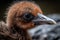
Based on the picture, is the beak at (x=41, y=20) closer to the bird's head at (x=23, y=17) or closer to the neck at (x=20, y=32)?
the bird's head at (x=23, y=17)

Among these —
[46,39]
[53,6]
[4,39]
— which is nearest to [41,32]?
[46,39]

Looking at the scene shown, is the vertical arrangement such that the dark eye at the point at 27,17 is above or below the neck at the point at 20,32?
above

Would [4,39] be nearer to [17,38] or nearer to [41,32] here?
[17,38]

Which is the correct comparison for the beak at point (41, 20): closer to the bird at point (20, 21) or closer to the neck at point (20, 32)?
the bird at point (20, 21)

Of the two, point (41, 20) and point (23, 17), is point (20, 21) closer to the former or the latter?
point (23, 17)

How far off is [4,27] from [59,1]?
1508mm

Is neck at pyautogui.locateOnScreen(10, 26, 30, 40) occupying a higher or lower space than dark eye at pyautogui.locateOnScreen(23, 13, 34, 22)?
lower

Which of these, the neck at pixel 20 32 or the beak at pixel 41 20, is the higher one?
the beak at pixel 41 20

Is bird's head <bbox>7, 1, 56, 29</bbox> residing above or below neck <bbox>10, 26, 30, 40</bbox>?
above

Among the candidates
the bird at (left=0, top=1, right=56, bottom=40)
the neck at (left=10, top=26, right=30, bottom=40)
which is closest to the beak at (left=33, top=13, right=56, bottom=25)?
the bird at (left=0, top=1, right=56, bottom=40)

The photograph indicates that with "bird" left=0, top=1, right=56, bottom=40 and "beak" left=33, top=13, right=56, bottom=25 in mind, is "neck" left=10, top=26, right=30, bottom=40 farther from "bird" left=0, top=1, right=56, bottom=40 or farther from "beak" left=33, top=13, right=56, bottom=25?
"beak" left=33, top=13, right=56, bottom=25

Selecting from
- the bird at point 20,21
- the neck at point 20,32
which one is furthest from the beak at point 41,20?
the neck at point 20,32

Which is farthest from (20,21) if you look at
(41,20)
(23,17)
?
(41,20)

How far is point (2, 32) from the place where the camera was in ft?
4.39
